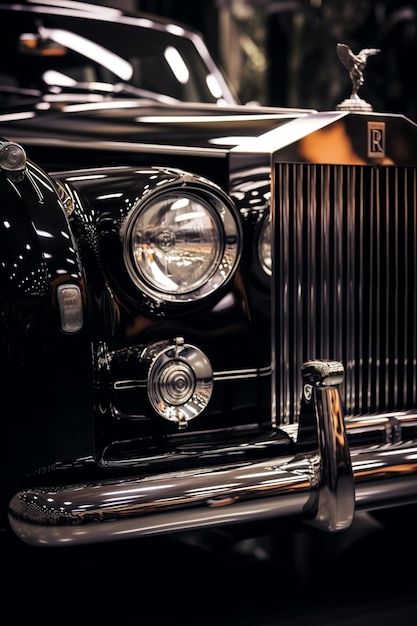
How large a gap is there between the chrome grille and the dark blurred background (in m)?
4.68

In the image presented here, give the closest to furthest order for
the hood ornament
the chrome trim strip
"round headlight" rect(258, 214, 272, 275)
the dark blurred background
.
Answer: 1. the chrome trim strip
2. "round headlight" rect(258, 214, 272, 275)
3. the hood ornament
4. the dark blurred background

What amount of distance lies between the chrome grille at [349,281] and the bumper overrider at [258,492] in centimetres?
25

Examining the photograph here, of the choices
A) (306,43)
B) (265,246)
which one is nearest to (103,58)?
(265,246)

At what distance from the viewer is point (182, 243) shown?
5.30 feet

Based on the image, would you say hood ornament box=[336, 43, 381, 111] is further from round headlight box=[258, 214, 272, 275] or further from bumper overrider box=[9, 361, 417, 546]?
bumper overrider box=[9, 361, 417, 546]

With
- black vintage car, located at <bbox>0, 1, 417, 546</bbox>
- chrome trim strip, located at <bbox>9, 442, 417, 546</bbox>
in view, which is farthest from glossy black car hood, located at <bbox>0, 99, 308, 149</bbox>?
chrome trim strip, located at <bbox>9, 442, 417, 546</bbox>

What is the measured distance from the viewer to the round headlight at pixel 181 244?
1.60 metres

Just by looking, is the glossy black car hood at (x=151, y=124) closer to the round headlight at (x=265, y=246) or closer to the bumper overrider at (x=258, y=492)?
the round headlight at (x=265, y=246)

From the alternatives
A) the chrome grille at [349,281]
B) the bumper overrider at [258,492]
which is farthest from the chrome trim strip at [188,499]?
the chrome grille at [349,281]

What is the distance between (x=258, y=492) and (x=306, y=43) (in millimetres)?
6291

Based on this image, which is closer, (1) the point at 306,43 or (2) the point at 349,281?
Answer: (2) the point at 349,281

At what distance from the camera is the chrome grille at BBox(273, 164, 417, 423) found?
1846mm

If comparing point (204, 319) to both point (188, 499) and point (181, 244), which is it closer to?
point (181, 244)

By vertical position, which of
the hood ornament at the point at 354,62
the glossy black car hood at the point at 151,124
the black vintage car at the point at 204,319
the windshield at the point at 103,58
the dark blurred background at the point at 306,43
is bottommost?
the black vintage car at the point at 204,319
